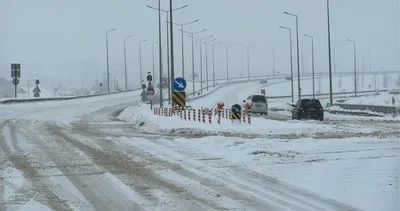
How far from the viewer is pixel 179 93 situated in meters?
33.4

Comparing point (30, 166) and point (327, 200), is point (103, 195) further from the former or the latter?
point (30, 166)

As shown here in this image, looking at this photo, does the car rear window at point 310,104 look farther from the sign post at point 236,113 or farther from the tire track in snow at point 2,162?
the tire track in snow at point 2,162

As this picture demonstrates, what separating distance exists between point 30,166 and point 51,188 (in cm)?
369

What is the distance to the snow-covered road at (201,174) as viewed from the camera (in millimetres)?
9883

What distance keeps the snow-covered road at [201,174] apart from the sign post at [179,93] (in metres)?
9.79

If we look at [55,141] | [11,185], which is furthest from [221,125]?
[11,185]

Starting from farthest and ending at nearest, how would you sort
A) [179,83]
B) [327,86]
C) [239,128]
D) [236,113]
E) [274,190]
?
[327,86] < [179,83] < [236,113] < [239,128] < [274,190]

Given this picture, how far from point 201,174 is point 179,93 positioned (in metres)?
20.4

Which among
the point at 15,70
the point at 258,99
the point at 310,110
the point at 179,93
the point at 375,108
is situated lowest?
the point at 375,108

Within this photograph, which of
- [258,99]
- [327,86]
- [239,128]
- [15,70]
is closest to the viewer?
[239,128]

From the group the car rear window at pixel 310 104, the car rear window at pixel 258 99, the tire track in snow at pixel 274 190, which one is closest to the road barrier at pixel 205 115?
the car rear window at pixel 310 104

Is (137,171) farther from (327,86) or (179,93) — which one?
(327,86)

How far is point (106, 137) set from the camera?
2436cm

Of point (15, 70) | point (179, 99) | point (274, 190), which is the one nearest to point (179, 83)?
point (179, 99)
